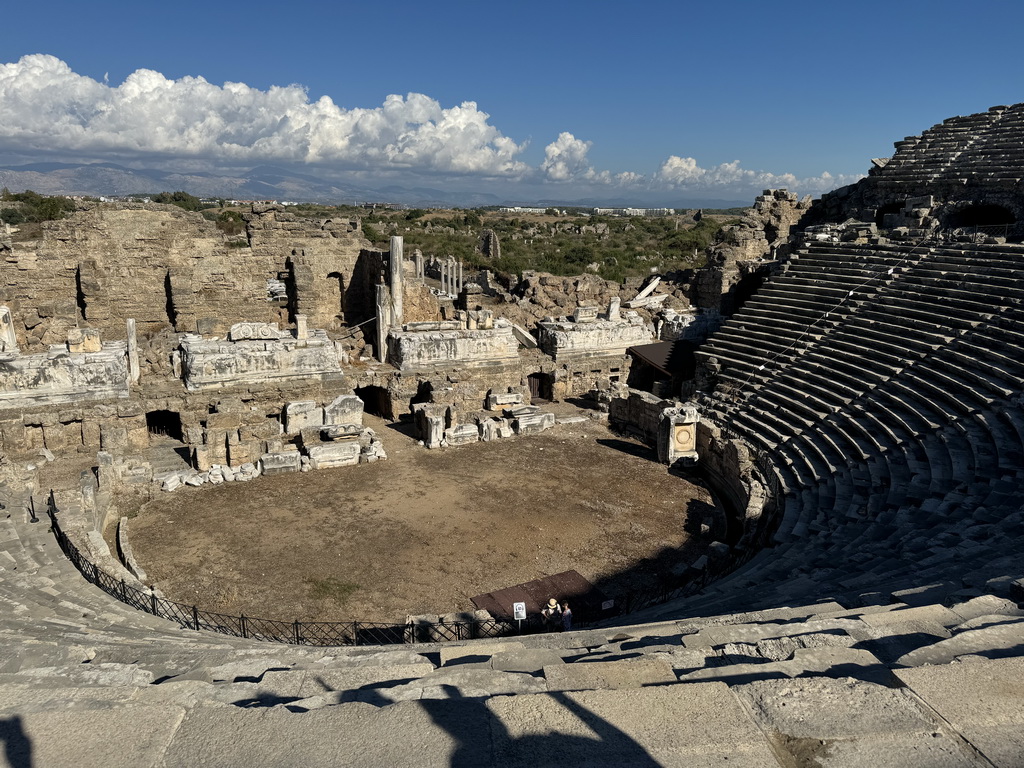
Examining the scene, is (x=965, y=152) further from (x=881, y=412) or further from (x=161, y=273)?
(x=161, y=273)

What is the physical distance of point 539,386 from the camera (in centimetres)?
2400

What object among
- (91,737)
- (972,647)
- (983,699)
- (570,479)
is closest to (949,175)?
(570,479)

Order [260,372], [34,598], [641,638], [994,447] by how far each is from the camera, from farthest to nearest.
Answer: [260,372] < [994,447] < [34,598] < [641,638]

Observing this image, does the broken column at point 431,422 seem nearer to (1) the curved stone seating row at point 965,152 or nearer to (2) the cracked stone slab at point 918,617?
(2) the cracked stone slab at point 918,617

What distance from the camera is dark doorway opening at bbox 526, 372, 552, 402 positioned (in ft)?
77.8

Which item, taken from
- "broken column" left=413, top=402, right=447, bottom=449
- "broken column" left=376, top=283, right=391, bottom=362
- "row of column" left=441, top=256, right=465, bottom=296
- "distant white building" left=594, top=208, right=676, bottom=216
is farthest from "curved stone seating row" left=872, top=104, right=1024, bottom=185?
"distant white building" left=594, top=208, right=676, bottom=216

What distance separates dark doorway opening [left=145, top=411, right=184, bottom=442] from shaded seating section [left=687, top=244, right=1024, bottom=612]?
15.1 metres

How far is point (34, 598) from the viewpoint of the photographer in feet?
31.4

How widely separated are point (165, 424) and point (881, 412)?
18978 mm

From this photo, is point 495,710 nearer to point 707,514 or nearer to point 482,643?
point 482,643

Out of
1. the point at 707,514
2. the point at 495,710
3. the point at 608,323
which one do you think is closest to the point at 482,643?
the point at 495,710

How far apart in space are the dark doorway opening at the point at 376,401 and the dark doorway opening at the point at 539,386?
4.98 meters

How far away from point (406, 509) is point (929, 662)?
11.8 metres

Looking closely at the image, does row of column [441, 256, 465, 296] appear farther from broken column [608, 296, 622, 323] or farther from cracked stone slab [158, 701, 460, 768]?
cracked stone slab [158, 701, 460, 768]
